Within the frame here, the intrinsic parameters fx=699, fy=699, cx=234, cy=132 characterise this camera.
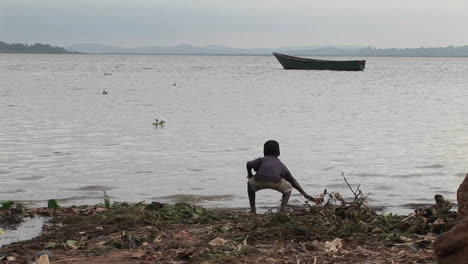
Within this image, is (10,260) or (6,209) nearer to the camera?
(10,260)

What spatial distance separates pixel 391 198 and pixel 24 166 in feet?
25.2

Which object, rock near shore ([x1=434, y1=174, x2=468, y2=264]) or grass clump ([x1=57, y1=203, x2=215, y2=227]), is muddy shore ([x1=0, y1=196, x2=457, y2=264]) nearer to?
grass clump ([x1=57, y1=203, x2=215, y2=227])

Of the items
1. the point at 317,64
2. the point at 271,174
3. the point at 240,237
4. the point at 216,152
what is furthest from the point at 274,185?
the point at 317,64

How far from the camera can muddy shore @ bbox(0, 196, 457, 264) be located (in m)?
5.73

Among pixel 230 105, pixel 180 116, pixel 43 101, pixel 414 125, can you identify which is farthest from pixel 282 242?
pixel 43 101

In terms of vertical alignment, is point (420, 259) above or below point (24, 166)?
above

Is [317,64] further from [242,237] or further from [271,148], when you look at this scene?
[242,237]

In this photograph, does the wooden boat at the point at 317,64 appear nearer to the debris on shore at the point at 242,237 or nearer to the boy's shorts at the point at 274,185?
the boy's shorts at the point at 274,185

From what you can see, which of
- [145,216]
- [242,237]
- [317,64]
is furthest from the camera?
[317,64]

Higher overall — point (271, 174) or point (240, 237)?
point (271, 174)

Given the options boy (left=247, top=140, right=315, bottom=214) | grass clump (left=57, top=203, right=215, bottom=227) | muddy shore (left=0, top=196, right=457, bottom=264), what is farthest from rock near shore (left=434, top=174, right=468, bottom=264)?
boy (left=247, top=140, right=315, bottom=214)

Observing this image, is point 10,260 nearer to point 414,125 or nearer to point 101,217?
point 101,217

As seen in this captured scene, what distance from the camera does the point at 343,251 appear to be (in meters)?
A: 5.74

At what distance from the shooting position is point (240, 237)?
21.4 feet
